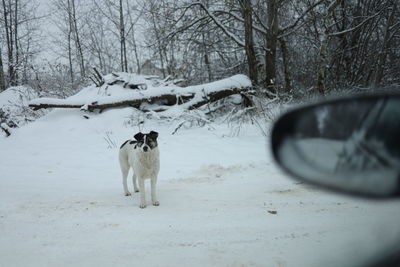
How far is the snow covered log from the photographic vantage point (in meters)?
11.1

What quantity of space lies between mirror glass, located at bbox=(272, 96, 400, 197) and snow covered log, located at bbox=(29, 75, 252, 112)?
9.86 metres

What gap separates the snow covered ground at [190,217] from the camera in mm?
2799

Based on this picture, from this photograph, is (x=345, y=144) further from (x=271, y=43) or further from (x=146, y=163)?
(x=271, y=43)

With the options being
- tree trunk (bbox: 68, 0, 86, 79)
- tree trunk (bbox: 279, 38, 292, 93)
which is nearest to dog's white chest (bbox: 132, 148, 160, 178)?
tree trunk (bbox: 279, 38, 292, 93)

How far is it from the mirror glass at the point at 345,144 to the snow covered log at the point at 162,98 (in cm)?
986

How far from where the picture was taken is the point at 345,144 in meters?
0.97

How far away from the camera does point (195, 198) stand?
4.63m

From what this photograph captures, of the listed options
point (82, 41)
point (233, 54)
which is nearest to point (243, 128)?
point (233, 54)

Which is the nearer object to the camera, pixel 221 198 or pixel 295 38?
pixel 221 198

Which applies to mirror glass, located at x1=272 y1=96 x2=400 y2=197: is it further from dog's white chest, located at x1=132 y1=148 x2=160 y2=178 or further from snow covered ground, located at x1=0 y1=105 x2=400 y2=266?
dog's white chest, located at x1=132 y1=148 x2=160 y2=178

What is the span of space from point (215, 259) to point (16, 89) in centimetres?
1468

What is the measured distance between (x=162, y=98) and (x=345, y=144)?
34.7ft

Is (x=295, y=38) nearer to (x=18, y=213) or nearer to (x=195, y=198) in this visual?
(x=195, y=198)

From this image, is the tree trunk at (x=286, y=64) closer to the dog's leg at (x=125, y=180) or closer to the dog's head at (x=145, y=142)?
the dog's leg at (x=125, y=180)
